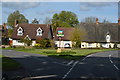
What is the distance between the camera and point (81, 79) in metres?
12.9

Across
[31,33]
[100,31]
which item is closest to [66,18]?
[100,31]

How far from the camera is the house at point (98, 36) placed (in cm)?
6762

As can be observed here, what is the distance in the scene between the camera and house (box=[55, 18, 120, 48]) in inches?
2662

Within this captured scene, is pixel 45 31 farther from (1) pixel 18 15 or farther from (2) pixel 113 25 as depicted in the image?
(1) pixel 18 15

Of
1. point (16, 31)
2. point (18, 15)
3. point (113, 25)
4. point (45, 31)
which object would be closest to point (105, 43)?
point (113, 25)

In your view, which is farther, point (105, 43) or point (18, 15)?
point (18, 15)

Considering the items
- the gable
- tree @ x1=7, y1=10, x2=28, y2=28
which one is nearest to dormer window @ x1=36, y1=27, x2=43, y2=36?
the gable

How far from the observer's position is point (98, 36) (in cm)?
6881

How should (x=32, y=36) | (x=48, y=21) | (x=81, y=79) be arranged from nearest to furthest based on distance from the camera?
(x=81, y=79)
(x=32, y=36)
(x=48, y=21)

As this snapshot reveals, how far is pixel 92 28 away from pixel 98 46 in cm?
639

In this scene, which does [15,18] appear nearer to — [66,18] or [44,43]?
[66,18]

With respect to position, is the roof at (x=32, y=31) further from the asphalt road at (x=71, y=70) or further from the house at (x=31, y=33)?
the asphalt road at (x=71, y=70)

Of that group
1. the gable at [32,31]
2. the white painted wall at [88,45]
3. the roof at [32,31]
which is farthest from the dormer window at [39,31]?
the white painted wall at [88,45]

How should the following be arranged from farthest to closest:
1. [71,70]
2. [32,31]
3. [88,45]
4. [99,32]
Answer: [99,32] → [88,45] → [32,31] → [71,70]
